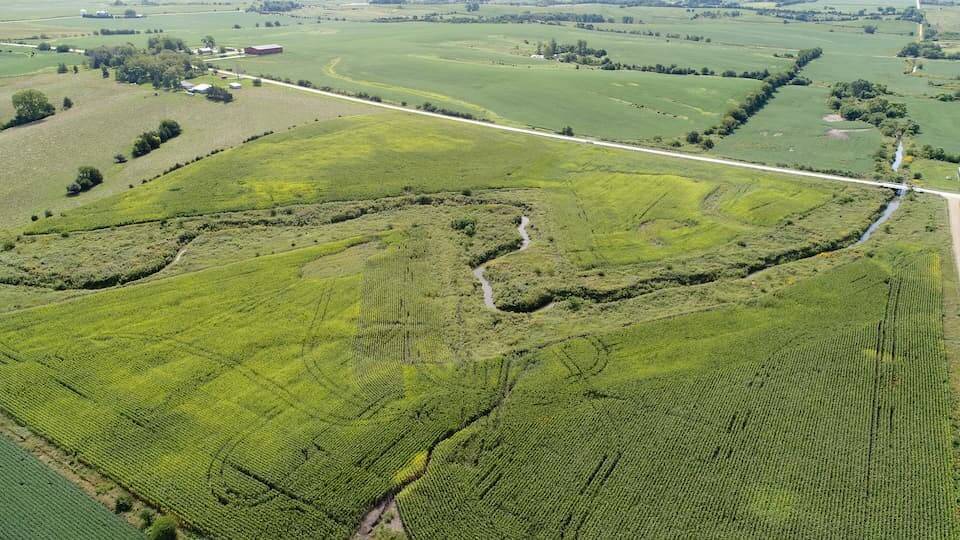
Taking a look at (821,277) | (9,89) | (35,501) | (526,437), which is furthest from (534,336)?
(9,89)

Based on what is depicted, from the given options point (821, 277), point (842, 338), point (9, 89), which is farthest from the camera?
point (9, 89)

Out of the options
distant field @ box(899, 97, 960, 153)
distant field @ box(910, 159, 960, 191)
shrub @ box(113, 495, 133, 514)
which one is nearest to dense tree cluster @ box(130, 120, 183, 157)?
shrub @ box(113, 495, 133, 514)

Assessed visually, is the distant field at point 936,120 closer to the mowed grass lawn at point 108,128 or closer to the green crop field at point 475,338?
the green crop field at point 475,338

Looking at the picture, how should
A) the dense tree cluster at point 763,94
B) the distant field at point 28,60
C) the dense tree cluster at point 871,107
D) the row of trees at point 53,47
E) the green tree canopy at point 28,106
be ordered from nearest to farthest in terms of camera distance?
the dense tree cluster at point 871,107, the green tree canopy at point 28,106, the dense tree cluster at point 763,94, the distant field at point 28,60, the row of trees at point 53,47

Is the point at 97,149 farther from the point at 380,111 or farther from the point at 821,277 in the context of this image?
the point at 821,277

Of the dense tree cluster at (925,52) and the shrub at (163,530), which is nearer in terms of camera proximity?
the shrub at (163,530)

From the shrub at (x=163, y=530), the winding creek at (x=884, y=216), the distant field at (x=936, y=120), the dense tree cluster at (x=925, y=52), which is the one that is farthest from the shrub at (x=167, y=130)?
the dense tree cluster at (x=925, y=52)

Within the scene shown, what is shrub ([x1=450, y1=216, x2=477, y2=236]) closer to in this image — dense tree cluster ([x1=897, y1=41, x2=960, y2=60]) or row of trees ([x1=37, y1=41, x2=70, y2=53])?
row of trees ([x1=37, y1=41, x2=70, y2=53])
